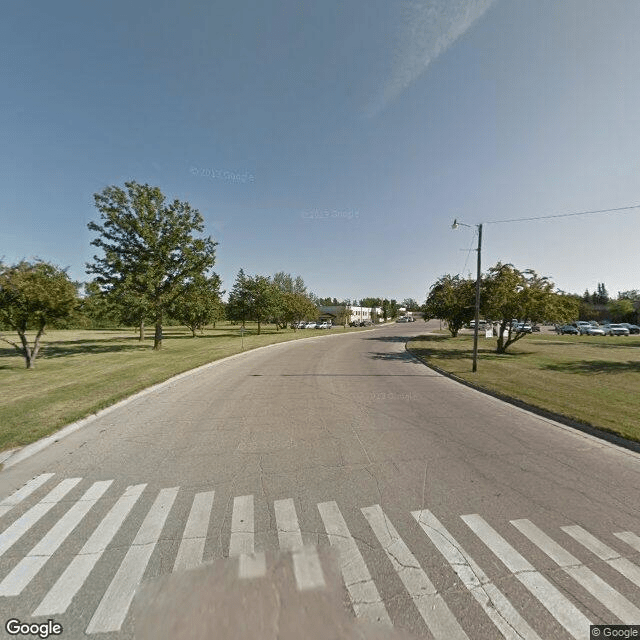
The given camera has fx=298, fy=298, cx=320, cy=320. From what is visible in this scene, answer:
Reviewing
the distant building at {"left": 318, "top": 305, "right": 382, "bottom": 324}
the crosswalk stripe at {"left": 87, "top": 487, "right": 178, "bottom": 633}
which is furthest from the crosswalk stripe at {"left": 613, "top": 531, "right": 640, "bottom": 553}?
the distant building at {"left": 318, "top": 305, "right": 382, "bottom": 324}

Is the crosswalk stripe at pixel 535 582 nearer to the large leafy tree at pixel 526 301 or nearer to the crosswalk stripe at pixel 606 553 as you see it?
the crosswalk stripe at pixel 606 553

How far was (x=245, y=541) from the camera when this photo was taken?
3.15 metres

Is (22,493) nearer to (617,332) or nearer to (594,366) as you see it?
(594,366)

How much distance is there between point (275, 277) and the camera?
287 ft

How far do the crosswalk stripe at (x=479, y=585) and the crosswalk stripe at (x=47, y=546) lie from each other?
389cm

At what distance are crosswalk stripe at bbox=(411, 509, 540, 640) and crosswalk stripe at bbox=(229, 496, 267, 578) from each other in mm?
1822

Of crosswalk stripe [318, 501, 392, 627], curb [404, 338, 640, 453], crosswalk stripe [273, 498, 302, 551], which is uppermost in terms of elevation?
curb [404, 338, 640, 453]

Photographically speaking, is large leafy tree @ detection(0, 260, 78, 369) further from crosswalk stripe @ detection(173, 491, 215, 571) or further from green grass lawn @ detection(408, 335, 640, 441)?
green grass lawn @ detection(408, 335, 640, 441)

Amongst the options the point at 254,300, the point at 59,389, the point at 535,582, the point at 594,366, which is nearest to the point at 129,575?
the point at 535,582

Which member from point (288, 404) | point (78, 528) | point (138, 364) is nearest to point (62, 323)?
point (138, 364)

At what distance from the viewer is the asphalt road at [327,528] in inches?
95.0

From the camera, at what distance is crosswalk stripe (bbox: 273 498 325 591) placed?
2666 mm

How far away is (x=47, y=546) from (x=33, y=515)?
0.80 m

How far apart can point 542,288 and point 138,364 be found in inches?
911
